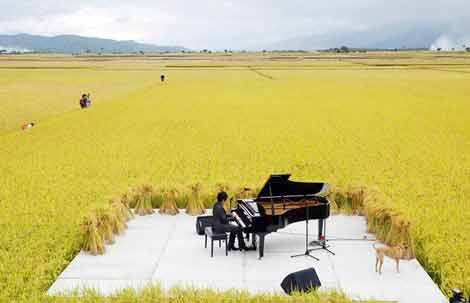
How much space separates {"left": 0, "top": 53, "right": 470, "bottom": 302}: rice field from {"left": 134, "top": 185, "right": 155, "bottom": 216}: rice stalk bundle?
0.61 meters

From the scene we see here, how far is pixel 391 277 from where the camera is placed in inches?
346

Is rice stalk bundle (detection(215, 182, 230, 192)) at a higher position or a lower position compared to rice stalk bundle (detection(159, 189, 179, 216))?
higher

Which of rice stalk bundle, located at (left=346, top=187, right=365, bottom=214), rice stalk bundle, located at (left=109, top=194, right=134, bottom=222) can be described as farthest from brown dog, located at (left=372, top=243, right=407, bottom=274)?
rice stalk bundle, located at (left=109, top=194, right=134, bottom=222)

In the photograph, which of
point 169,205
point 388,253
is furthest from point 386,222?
point 169,205

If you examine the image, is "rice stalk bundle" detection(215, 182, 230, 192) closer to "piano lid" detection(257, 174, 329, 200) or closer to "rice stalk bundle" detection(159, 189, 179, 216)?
"rice stalk bundle" detection(159, 189, 179, 216)

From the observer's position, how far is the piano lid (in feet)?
33.1

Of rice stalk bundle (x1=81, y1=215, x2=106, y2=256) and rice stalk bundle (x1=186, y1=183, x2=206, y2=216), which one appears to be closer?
rice stalk bundle (x1=81, y1=215, x2=106, y2=256)

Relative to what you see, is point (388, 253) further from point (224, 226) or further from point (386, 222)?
point (224, 226)

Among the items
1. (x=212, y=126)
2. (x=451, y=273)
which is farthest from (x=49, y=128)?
(x=451, y=273)

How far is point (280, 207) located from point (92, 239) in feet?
12.1

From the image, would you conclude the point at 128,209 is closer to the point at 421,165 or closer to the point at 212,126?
the point at 421,165

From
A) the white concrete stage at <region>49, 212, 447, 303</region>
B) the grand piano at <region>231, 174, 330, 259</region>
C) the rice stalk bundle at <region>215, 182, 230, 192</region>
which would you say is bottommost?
the white concrete stage at <region>49, 212, 447, 303</region>

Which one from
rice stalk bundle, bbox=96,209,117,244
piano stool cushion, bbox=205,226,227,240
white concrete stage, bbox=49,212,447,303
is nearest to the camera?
white concrete stage, bbox=49,212,447,303

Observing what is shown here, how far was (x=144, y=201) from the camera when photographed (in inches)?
488
